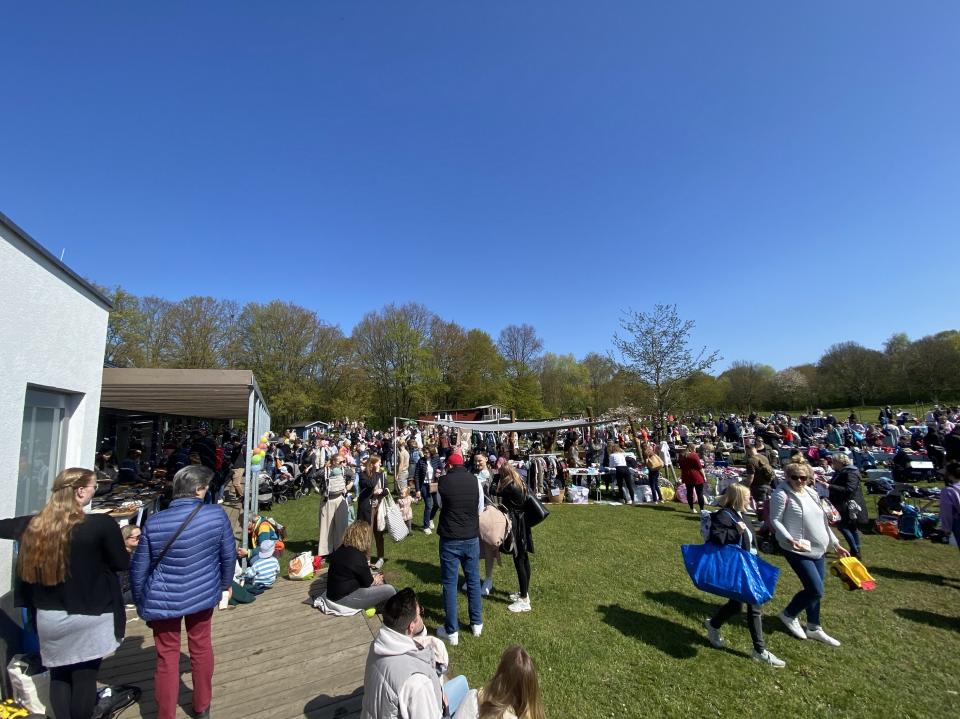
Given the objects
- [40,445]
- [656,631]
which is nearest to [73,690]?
[40,445]

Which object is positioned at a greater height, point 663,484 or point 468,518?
point 468,518

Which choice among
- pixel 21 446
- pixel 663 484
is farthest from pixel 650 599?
pixel 663 484

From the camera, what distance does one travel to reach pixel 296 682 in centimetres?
349

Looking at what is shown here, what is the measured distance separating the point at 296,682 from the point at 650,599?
3864 millimetres

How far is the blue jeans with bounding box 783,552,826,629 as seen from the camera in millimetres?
3967

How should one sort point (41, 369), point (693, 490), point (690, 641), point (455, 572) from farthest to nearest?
point (693, 490) < point (690, 641) < point (455, 572) < point (41, 369)

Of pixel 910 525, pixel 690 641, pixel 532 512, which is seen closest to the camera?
pixel 690 641

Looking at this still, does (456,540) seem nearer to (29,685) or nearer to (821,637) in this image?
(29,685)

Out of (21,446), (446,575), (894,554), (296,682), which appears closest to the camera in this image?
(296,682)

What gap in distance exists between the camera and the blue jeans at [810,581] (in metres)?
3.97

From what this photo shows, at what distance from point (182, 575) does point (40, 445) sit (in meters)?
2.82

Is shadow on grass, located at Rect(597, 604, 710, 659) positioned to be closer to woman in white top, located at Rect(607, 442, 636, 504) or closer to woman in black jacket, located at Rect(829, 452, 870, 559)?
woman in black jacket, located at Rect(829, 452, 870, 559)

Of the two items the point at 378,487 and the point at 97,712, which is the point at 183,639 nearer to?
the point at 97,712

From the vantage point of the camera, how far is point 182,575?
8.67 feet
